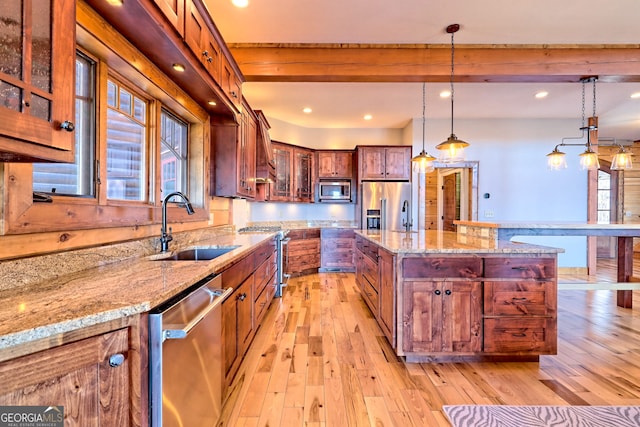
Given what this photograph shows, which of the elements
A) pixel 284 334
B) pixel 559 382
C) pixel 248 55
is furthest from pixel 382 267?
pixel 248 55

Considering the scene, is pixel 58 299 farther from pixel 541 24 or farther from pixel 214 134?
pixel 541 24

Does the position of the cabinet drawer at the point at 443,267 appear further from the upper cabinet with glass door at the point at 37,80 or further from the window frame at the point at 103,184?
the upper cabinet with glass door at the point at 37,80

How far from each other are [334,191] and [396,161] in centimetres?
135

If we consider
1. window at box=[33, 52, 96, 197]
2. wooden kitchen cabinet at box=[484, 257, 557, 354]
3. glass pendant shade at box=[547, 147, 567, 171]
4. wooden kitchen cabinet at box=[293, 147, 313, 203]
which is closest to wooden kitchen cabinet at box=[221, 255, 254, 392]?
window at box=[33, 52, 96, 197]

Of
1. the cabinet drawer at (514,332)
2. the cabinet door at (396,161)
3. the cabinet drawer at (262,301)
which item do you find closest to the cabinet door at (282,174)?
the cabinet door at (396,161)

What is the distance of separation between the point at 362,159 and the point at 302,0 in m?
3.25

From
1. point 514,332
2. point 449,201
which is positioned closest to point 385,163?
point 449,201

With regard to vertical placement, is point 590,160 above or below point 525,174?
below

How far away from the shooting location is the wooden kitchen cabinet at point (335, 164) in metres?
5.49

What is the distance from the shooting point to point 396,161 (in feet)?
17.1

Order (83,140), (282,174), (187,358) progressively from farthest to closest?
(282,174) < (83,140) < (187,358)

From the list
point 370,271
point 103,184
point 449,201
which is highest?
point 449,201

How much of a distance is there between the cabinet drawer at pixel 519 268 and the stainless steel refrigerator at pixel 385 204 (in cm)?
301

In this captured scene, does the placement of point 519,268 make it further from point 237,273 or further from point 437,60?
point 437,60
